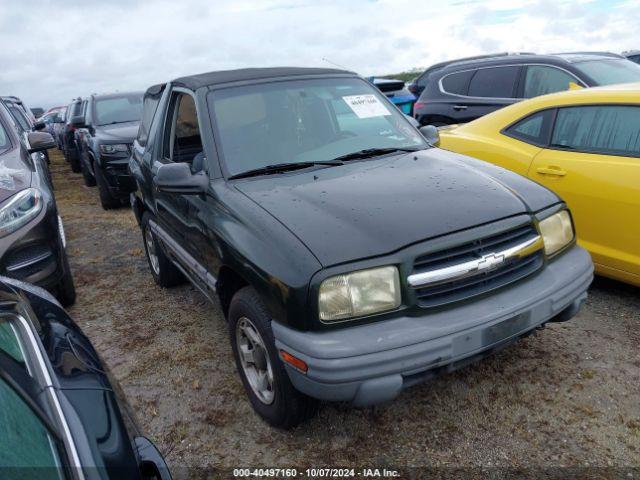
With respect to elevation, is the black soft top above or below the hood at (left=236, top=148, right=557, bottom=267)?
above

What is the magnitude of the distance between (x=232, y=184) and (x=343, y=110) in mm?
1078

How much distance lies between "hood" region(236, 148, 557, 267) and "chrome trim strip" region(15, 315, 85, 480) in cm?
104

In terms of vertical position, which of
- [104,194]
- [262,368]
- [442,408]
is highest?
[262,368]

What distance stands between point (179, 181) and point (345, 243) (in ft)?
3.90

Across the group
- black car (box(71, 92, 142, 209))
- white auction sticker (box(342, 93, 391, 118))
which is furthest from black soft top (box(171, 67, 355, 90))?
black car (box(71, 92, 142, 209))

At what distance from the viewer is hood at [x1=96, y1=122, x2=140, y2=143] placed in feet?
24.0

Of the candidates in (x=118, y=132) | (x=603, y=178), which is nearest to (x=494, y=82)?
(x=603, y=178)

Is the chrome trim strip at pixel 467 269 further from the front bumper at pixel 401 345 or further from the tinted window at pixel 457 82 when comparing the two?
the tinted window at pixel 457 82

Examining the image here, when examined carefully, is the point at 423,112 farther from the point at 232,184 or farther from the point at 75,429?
the point at 75,429

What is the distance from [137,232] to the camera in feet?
21.3

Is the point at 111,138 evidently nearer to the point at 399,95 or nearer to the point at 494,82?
the point at 494,82

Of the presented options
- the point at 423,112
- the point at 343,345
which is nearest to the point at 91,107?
the point at 423,112

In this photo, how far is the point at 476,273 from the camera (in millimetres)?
2209

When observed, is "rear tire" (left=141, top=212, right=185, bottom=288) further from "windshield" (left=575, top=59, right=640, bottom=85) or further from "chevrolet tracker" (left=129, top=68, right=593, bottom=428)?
"windshield" (left=575, top=59, right=640, bottom=85)
